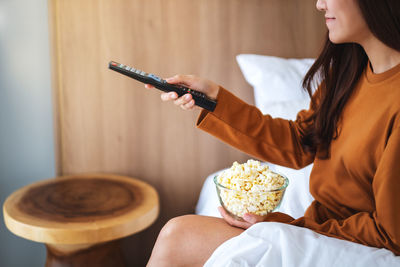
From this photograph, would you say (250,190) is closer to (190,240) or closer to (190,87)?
(190,240)

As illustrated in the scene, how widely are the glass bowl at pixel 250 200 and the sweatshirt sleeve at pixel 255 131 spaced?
8.0 inches

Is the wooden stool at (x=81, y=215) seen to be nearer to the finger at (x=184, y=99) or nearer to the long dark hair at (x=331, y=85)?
the finger at (x=184, y=99)

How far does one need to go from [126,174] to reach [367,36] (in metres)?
1.11

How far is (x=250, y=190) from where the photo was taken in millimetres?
847

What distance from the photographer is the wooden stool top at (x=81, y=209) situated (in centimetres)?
115

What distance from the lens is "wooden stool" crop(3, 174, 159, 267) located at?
3.77 feet

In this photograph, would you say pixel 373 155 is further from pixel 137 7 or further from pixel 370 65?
pixel 137 7

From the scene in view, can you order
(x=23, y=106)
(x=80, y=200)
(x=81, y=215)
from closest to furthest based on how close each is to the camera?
(x=81, y=215) < (x=80, y=200) < (x=23, y=106)

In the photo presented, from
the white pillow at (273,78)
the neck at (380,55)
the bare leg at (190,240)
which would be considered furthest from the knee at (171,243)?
the white pillow at (273,78)

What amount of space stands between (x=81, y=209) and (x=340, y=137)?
2.75ft

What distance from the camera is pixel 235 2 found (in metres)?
1.60

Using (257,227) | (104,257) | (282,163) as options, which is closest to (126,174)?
(104,257)

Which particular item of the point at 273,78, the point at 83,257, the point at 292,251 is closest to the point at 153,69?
the point at 273,78

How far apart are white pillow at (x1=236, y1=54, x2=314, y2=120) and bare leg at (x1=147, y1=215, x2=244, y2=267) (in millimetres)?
693
